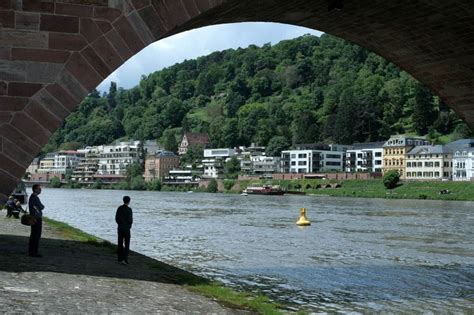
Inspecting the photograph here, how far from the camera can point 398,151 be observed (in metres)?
127

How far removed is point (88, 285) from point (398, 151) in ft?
392

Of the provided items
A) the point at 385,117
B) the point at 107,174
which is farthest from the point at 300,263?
the point at 107,174

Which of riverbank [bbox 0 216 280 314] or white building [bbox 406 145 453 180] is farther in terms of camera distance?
white building [bbox 406 145 453 180]

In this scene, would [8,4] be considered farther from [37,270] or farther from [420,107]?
[420,107]

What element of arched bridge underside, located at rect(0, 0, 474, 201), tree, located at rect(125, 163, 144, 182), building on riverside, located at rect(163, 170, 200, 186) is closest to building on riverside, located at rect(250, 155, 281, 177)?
building on riverside, located at rect(163, 170, 200, 186)

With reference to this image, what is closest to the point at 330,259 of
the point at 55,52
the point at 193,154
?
the point at 55,52

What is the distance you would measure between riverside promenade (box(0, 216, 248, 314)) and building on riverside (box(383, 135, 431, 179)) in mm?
111247

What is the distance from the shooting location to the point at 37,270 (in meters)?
12.6

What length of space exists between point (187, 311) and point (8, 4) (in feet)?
17.4

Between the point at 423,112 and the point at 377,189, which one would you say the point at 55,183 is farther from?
the point at 377,189

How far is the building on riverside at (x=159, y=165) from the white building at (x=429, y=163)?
69.0m

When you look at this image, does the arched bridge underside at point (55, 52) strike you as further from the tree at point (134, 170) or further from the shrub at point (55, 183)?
the shrub at point (55, 183)

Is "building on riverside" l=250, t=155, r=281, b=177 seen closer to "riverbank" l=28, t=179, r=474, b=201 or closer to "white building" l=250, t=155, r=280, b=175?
"white building" l=250, t=155, r=280, b=175

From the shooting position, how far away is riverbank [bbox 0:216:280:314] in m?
10.0
